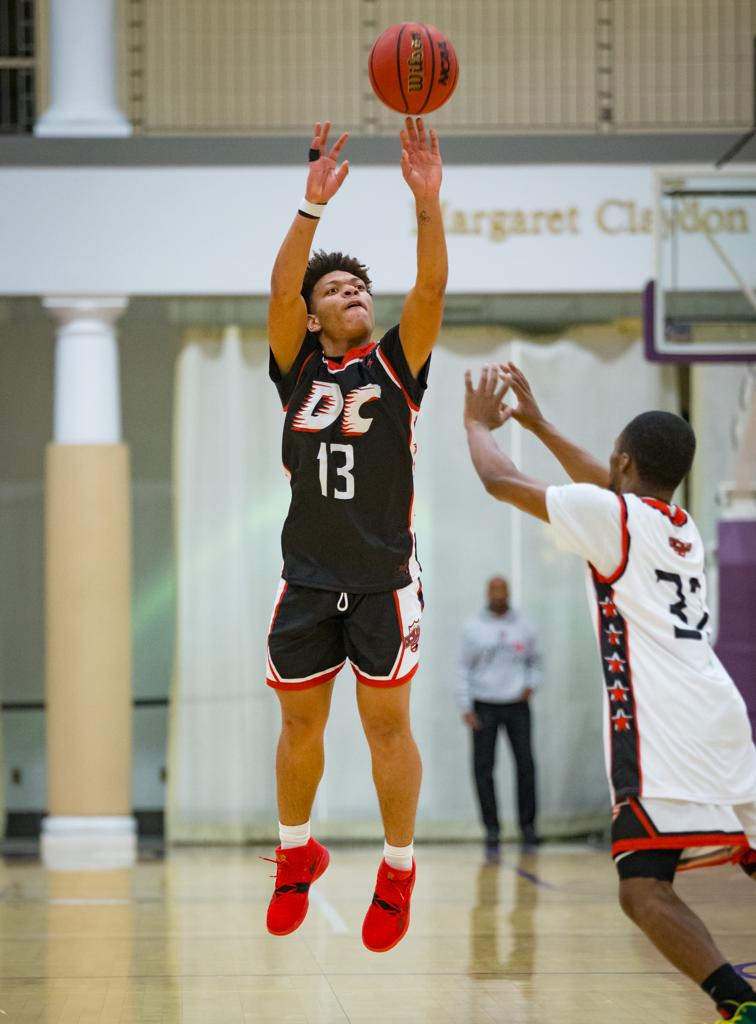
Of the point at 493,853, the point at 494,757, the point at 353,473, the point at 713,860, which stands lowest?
the point at 493,853

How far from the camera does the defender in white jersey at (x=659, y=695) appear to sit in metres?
3.78

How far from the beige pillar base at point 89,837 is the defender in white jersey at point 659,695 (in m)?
6.84

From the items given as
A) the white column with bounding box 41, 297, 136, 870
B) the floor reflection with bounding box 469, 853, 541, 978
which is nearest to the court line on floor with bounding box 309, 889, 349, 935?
the floor reflection with bounding box 469, 853, 541, 978

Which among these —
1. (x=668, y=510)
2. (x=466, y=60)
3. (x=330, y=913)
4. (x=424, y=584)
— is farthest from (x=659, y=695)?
(x=466, y=60)

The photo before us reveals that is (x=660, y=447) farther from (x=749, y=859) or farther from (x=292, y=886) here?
(x=292, y=886)

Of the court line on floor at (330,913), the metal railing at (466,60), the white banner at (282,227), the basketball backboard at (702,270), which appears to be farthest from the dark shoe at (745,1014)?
the metal railing at (466,60)

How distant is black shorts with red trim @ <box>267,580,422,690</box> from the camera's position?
449 centimetres

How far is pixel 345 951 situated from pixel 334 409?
2862mm

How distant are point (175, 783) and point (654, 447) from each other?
7353 mm

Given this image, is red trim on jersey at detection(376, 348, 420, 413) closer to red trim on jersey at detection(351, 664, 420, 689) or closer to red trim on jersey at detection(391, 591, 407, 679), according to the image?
red trim on jersey at detection(391, 591, 407, 679)

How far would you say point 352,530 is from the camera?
4465mm

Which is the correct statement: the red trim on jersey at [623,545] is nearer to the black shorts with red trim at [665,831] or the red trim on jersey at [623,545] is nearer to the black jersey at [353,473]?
the black shorts with red trim at [665,831]

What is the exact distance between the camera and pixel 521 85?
11.4m

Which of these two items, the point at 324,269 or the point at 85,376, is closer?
the point at 324,269
